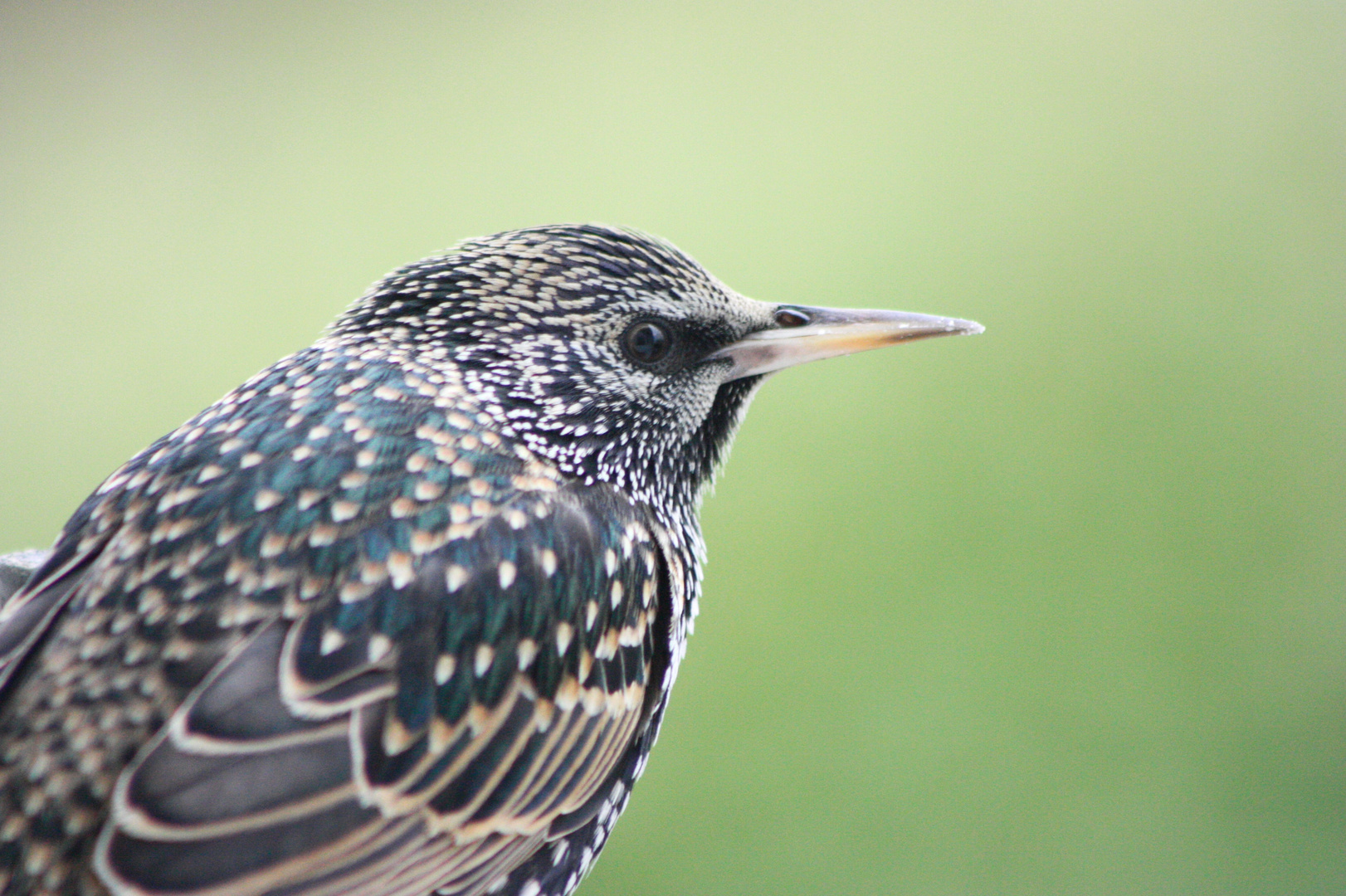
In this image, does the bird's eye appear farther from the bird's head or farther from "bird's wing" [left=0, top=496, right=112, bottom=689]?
"bird's wing" [left=0, top=496, right=112, bottom=689]

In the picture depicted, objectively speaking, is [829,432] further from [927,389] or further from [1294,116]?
[1294,116]

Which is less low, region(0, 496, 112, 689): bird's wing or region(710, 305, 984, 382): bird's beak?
region(710, 305, 984, 382): bird's beak

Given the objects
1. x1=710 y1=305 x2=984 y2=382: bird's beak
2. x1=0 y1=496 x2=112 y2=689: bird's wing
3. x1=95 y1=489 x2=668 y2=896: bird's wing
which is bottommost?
x1=95 y1=489 x2=668 y2=896: bird's wing

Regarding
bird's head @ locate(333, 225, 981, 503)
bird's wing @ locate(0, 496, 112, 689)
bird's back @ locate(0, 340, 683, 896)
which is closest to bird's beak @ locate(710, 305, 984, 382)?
bird's head @ locate(333, 225, 981, 503)

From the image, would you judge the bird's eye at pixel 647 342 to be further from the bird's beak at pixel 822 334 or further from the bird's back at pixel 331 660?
the bird's back at pixel 331 660

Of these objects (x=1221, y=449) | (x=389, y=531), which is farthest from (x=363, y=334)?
(x=1221, y=449)

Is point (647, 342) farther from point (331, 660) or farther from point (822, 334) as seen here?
point (331, 660)
